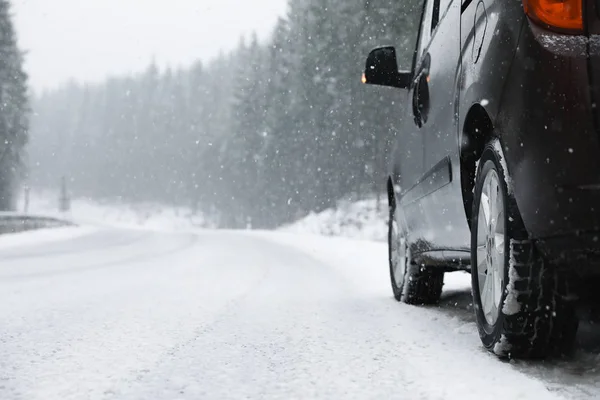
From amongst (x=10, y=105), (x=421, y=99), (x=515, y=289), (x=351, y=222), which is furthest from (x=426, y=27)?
(x=10, y=105)

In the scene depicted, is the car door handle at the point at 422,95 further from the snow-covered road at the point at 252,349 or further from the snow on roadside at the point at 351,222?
the snow on roadside at the point at 351,222

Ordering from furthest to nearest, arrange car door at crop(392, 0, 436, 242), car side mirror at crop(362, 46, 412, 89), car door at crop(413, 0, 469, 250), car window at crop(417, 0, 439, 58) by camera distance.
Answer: car side mirror at crop(362, 46, 412, 89)
car window at crop(417, 0, 439, 58)
car door at crop(392, 0, 436, 242)
car door at crop(413, 0, 469, 250)

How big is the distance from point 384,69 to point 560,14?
8.53 feet

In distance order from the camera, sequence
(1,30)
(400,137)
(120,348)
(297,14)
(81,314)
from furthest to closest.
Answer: (297,14), (1,30), (400,137), (81,314), (120,348)

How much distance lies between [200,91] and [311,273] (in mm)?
98808

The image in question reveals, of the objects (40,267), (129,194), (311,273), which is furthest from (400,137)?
(129,194)

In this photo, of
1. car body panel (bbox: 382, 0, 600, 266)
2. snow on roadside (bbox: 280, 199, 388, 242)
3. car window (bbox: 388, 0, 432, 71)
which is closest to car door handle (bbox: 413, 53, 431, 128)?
car body panel (bbox: 382, 0, 600, 266)

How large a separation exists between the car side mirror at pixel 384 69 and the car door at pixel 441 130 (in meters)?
0.41

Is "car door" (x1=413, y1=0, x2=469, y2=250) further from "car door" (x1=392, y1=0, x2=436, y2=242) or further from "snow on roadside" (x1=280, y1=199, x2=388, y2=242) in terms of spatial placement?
"snow on roadside" (x1=280, y1=199, x2=388, y2=242)

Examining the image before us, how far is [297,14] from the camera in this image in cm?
Answer: 4791

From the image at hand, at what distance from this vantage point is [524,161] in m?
2.30

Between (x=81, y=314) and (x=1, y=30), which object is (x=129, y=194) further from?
(x=81, y=314)

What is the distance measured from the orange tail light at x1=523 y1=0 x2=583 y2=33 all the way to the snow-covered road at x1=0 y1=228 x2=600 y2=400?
48.4 inches

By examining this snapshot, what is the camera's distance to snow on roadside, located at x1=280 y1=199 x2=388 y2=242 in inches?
1204
